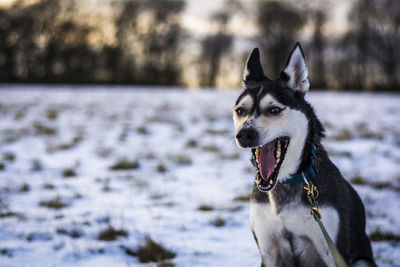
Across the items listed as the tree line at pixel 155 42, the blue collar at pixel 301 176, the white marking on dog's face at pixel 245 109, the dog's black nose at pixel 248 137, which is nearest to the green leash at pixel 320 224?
the blue collar at pixel 301 176

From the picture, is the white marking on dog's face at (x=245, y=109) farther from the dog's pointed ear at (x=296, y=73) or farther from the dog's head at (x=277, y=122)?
the dog's pointed ear at (x=296, y=73)

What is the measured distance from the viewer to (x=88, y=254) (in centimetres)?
385

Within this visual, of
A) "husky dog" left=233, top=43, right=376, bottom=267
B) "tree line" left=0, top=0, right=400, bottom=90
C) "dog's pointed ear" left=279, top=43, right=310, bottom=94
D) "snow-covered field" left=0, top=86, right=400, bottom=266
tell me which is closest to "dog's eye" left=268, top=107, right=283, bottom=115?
"husky dog" left=233, top=43, right=376, bottom=267

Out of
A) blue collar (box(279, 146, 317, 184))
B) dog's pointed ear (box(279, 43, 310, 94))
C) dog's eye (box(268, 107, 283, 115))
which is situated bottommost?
blue collar (box(279, 146, 317, 184))

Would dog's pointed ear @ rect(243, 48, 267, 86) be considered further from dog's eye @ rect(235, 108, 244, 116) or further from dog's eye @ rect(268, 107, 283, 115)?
dog's eye @ rect(268, 107, 283, 115)

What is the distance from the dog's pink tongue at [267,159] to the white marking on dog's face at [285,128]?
94 mm

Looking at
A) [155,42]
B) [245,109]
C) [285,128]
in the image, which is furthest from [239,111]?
[155,42]

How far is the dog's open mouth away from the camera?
2.66 meters

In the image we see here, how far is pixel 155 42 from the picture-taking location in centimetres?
4347

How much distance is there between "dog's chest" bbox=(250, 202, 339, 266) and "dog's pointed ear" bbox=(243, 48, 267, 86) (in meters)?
1.02

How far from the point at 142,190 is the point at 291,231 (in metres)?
3.80

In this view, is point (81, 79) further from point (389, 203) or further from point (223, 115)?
point (389, 203)

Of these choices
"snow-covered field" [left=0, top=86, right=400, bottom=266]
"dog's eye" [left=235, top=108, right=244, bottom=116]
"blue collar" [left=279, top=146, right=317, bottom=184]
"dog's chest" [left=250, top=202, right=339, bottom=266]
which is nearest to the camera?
"dog's chest" [left=250, top=202, right=339, bottom=266]

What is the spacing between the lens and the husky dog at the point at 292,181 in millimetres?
2662
